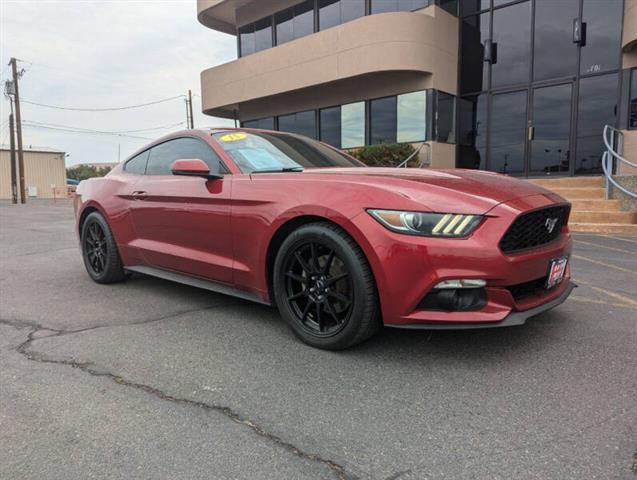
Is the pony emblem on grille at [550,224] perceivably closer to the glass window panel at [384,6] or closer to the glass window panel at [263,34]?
the glass window panel at [384,6]

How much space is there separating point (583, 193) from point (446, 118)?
183 inches

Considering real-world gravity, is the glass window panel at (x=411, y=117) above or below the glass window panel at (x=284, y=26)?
below

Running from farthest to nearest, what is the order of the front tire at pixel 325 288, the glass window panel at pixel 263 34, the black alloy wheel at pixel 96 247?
1. the glass window panel at pixel 263 34
2. the black alloy wheel at pixel 96 247
3. the front tire at pixel 325 288

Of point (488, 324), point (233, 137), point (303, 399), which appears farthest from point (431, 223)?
point (233, 137)

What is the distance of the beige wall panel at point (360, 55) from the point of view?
13.1 metres

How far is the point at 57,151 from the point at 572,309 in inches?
1848

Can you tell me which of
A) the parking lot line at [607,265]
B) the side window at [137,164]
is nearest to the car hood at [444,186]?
the side window at [137,164]

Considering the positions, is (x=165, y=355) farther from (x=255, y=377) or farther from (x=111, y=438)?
(x=111, y=438)

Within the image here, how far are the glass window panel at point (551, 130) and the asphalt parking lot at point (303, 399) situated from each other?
30.3 feet

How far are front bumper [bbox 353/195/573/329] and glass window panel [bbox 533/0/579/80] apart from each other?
11.3m

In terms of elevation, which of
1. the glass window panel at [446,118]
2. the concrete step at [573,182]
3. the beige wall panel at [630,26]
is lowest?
the concrete step at [573,182]

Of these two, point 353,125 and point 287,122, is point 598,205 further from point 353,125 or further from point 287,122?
point 287,122

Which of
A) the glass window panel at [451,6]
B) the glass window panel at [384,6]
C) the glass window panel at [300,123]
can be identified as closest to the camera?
the glass window panel at [451,6]

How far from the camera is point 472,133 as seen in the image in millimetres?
14047
